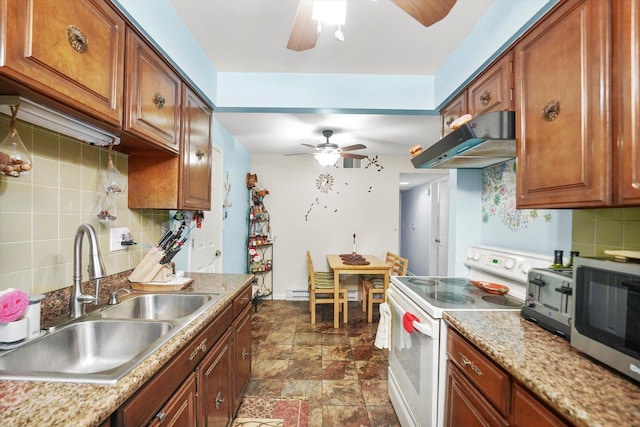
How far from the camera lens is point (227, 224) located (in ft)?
10.1

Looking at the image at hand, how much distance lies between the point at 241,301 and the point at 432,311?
1174mm

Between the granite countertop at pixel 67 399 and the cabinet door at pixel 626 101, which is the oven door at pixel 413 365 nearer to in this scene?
the cabinet door at pixel 626 101

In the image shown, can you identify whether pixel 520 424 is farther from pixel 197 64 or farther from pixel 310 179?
pixel 310 179

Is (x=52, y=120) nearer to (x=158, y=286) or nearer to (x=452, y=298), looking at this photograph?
(x=158, y=286)

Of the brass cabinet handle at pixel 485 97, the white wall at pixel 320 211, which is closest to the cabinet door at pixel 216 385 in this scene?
the brass cabinet handle at pixel 485 97

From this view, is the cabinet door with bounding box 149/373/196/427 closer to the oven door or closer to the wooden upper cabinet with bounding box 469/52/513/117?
the oven door

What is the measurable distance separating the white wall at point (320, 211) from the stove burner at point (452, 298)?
2.70 metres

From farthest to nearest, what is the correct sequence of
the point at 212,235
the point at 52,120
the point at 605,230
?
the point at 212,235
the point at 605,230
the point at 52,120

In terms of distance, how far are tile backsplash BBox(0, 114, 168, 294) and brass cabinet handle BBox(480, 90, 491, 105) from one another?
2.14 meters

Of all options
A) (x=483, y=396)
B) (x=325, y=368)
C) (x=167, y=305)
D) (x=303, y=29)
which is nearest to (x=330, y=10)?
(x=303, y=29)

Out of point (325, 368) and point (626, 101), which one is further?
point (325, 368)

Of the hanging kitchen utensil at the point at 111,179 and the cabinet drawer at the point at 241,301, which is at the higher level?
the hanging kitchen utensil at the point at 111,179

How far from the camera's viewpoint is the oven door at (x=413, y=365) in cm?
129

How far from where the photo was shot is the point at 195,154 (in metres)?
1.84
